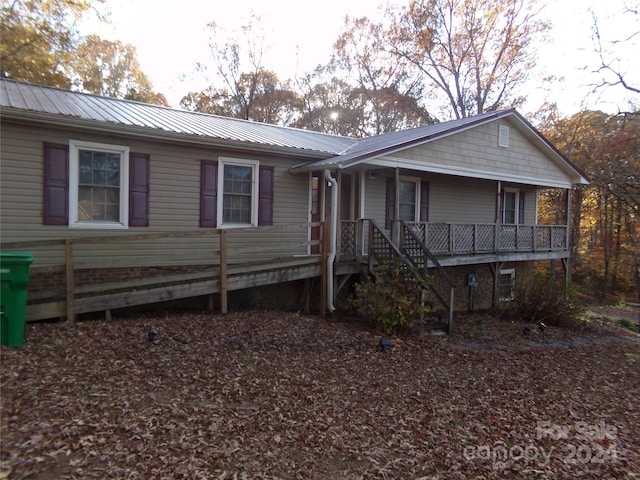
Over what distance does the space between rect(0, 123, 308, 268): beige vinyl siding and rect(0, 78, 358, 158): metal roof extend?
0.39 metres

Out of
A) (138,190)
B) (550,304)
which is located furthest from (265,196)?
(550,304)

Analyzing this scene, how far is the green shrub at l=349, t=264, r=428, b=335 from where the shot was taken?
26.3ft

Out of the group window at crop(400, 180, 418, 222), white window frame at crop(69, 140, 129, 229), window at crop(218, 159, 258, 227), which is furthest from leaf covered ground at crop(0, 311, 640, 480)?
window at crop(400, 180, 418, 222)

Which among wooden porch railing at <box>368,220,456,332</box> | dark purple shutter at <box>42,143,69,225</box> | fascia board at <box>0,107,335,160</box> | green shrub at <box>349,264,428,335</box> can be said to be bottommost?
green shrub at <box>349,264,428,335</box>

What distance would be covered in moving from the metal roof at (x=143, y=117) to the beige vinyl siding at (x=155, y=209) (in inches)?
15.2

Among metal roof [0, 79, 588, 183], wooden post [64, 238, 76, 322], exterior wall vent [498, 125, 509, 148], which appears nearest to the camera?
wooden post [64, 238, 76, 322]

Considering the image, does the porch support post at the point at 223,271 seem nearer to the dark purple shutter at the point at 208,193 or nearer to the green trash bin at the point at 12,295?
the dark purple shutter at the point at 208,193

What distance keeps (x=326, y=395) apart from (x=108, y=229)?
5.47 m

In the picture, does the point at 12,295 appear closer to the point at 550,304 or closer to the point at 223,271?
the point at 223,271

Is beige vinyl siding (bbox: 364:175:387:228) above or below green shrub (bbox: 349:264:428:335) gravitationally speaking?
above

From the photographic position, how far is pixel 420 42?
25.7 metres

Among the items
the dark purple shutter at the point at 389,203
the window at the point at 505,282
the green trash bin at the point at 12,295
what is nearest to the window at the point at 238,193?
the dark purple shutter at the point at 389,203

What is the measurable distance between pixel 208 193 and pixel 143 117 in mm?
1970

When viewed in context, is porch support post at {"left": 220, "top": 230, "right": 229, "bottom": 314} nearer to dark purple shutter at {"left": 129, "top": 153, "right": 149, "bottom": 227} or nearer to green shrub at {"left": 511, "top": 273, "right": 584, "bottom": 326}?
dark purple shutter at {"left": 129, "top": 153, "right": 149, "bottom": 227}
